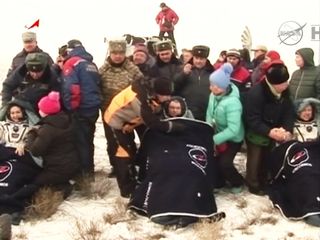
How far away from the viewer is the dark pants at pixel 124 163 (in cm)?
614

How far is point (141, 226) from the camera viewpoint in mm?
5289

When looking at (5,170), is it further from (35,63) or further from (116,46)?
(116,46)

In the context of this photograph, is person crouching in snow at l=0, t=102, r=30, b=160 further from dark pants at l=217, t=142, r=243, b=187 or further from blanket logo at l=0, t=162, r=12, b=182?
dark pants at l=217, t=142, r=243, b=187

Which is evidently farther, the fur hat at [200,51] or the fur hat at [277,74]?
the fur hat at [200,51]

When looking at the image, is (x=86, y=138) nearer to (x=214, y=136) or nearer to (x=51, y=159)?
(x=51, y=159)

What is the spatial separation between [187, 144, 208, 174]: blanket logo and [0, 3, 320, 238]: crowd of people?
0.01m

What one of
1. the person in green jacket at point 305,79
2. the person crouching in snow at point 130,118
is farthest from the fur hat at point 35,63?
the person in green jacket at point 305,79

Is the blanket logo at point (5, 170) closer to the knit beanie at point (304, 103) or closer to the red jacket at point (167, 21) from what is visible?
the knit beanie at point (304, 103)

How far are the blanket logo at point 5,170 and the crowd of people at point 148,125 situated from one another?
0.02 metres

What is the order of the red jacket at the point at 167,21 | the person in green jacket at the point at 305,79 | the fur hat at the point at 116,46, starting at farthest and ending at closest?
the red jacket at the point at 167,21, the person in green jacket at the point at 305,79, the fur hat at the point at 116,46

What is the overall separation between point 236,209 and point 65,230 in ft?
5.74

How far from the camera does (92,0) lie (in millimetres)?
27516

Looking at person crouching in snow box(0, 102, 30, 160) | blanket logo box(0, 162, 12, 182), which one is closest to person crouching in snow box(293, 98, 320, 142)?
person crouching in snow box(0, 102, 30, 160)

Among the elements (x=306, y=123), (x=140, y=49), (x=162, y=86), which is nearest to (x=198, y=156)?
(x=162, y=86)
